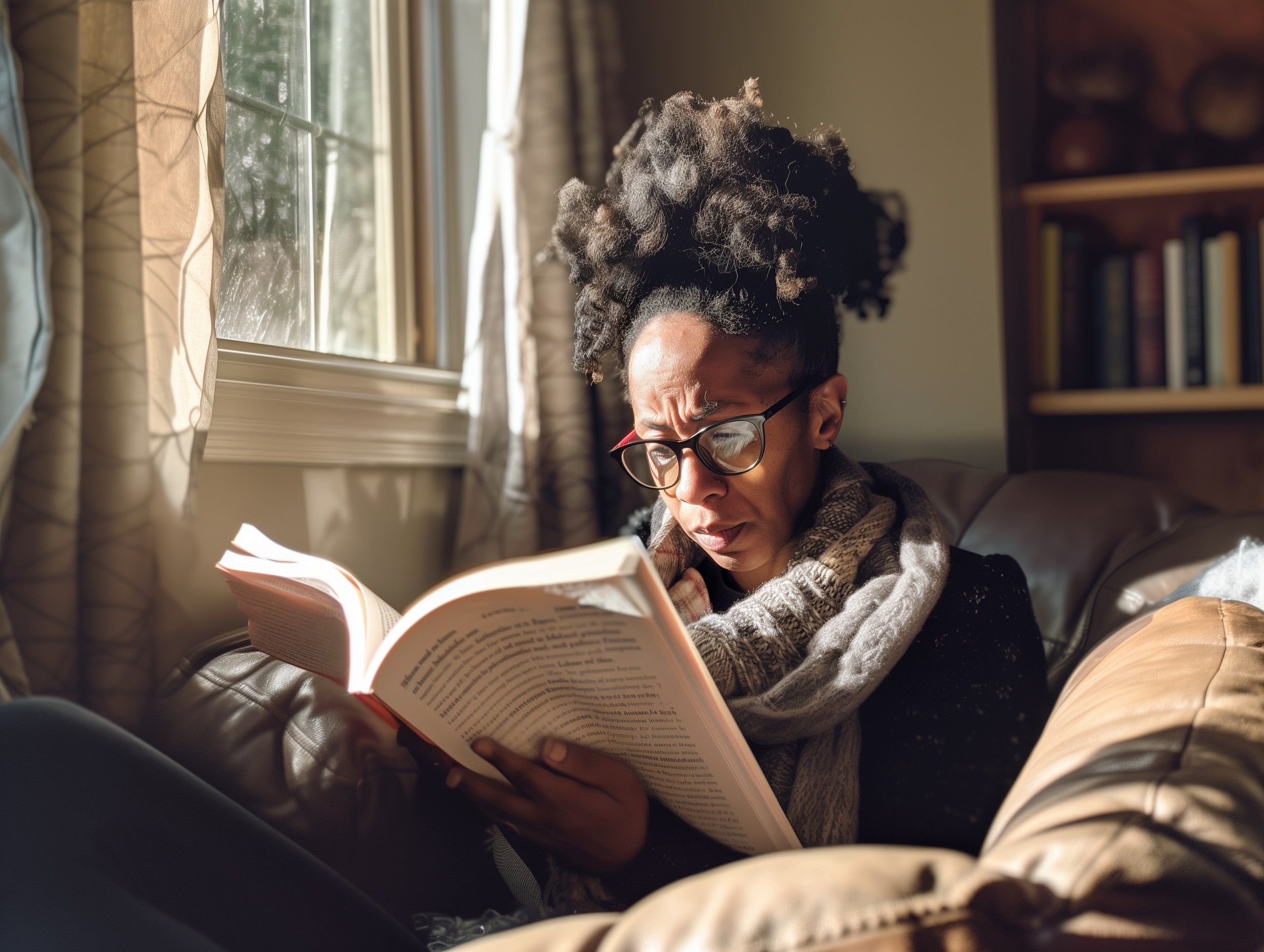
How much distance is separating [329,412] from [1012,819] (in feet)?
3.76

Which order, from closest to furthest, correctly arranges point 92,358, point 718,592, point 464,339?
point 92,358
point 718,592
point 464,339

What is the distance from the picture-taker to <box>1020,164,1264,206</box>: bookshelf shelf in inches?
74.7

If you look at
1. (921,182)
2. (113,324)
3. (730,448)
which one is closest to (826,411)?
(730,448)

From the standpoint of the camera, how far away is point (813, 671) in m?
0.83

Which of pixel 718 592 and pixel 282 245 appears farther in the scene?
pixel 282 245

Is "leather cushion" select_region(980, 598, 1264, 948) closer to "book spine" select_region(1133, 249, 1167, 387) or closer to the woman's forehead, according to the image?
the woman's forehead

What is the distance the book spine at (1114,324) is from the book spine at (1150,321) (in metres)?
0.02

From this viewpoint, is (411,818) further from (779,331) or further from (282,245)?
(282,245)

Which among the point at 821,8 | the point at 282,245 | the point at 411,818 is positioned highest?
the point at 821,8

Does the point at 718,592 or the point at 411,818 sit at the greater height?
the point at 718,592

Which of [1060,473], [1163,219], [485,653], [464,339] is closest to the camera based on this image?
[485,653]

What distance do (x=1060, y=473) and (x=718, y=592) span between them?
70cm

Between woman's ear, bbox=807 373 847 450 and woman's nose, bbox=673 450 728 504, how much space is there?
130 millimetres

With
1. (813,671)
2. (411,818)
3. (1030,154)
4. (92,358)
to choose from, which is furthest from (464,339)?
(1030,154)
